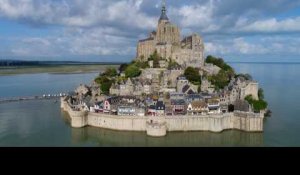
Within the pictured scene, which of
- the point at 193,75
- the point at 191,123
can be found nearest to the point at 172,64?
the point at 193,75

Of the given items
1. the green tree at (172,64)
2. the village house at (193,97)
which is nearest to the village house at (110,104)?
the village house at (193,97)

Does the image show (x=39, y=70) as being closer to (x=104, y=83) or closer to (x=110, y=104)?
(x=104, y=83)

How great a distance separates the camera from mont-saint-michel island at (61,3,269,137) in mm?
20578

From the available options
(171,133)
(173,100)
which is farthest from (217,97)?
(171,133)

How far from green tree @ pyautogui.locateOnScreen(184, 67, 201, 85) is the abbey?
9.55 feet

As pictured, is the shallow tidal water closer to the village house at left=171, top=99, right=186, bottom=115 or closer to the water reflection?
the water reflection

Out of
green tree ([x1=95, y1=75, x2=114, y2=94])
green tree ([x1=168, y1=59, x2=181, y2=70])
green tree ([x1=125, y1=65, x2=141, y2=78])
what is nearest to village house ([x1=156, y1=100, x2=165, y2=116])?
green tree ([x1=95, y1=75, x2=114, y2=94])

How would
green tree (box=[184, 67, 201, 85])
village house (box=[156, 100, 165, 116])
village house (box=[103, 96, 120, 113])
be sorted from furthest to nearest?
1. green tree (box=[184, 67, 201, 85])
2. village house (box=[103, 96, 120, 113])
3. village house (box=[156, 100, 165, 116])

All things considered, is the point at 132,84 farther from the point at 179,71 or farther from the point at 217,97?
the point at 217,97

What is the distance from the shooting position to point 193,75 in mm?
28391

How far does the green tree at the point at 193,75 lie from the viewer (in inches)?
1109

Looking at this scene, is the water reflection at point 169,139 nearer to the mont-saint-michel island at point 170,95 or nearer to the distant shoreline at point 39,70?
the mont-saint-michel island at point 170,95
